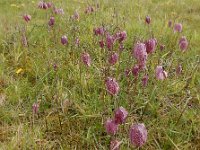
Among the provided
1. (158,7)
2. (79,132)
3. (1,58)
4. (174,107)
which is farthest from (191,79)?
(158,7)

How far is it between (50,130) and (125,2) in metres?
A: 3.72

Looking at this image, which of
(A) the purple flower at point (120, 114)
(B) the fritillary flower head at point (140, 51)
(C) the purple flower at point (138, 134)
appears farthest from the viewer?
(B) the fritillary flower head at point (140, 51)

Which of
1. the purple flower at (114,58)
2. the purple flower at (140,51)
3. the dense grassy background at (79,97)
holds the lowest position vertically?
the dense grassy background at (79,97)

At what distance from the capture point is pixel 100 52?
3.14 metres

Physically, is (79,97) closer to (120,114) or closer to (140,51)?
(140,51)

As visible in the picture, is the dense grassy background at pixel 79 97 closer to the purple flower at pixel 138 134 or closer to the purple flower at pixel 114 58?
the purple flower at pixel 114 58

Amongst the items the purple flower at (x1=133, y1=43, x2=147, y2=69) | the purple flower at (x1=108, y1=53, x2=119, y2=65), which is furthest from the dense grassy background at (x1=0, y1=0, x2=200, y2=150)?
the purple flower at (x1=133, y1=43, x2=147, y2=69)

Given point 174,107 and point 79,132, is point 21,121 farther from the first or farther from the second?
point 174,107

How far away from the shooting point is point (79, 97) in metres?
2.52

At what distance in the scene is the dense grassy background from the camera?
2148 mm

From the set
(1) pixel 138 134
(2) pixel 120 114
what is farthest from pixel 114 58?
(1) pixel 138 134

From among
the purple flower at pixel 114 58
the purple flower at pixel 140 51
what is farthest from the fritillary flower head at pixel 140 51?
the purple flower at pixel 114 58

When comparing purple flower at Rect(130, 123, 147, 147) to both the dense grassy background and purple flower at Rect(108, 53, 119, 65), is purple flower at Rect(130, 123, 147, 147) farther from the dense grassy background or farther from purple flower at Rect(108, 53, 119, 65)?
purple flower at Rect(108, 53, 119, 65)

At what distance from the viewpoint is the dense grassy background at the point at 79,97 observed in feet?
7.05
